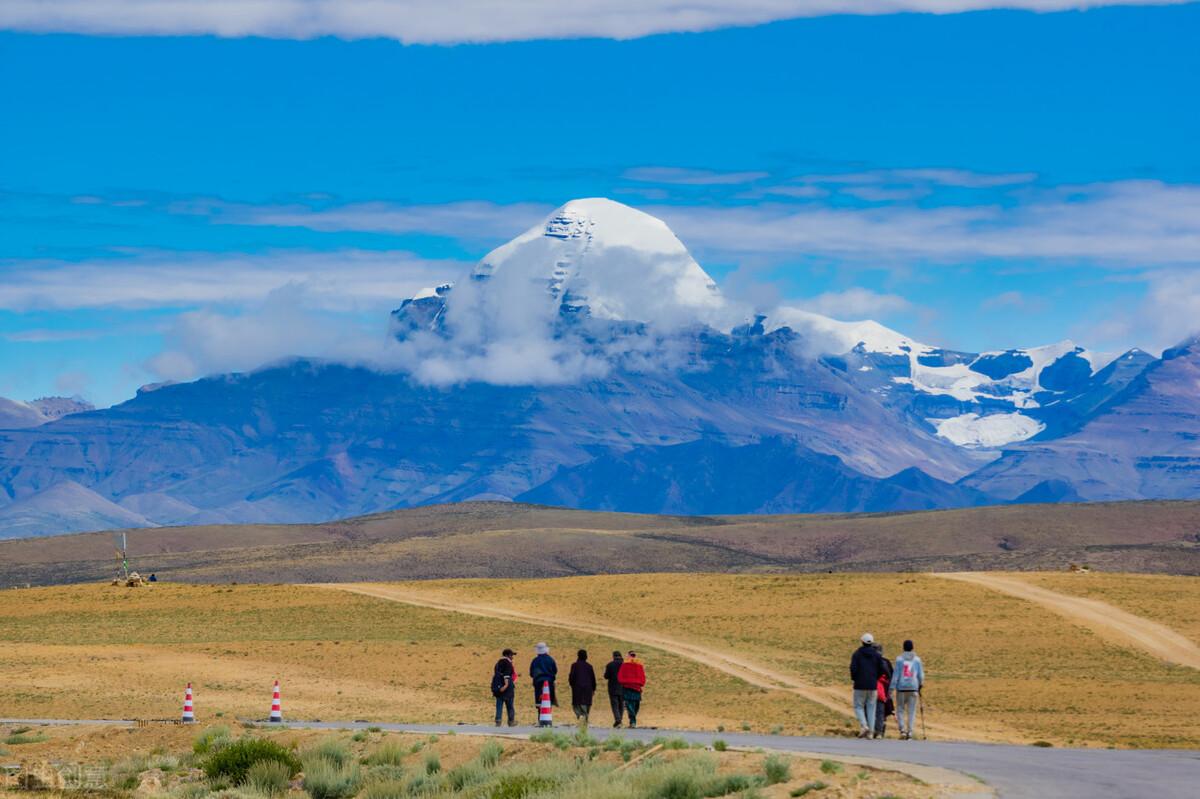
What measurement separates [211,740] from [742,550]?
148793mm

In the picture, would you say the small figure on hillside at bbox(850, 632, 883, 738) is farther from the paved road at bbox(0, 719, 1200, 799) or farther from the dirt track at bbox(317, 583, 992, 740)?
the dirt track at bbox(317, 583, 992, 740)

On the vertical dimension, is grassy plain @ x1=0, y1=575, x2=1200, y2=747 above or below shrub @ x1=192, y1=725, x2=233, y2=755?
above

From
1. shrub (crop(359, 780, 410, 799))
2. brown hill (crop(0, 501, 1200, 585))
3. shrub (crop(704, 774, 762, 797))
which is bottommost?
shrub (crop(359, 780, 410, 799))

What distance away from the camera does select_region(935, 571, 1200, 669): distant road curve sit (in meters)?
57.5

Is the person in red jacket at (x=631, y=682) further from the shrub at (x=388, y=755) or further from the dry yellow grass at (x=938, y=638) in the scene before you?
the dry yellow grass at (x=938, y=638)

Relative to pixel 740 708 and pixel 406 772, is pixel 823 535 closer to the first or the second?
pixel 740 708

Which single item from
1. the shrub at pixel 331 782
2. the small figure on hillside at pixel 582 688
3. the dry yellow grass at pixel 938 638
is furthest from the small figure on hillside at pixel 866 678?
the shrub at pixel 331 782

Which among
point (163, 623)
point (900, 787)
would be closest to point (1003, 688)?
point (900, 787)

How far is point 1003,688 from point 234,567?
115 metres

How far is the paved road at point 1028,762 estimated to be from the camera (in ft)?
71.6

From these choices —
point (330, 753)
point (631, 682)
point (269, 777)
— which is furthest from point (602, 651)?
point (269, 777)

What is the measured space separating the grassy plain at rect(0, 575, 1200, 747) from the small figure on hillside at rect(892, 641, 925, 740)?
4.00 m

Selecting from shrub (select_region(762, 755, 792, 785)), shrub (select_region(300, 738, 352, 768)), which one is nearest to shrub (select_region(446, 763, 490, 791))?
shrub (select_region(300, 738, 352, 768))

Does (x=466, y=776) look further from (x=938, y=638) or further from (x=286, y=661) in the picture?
(x=938, y=638)
